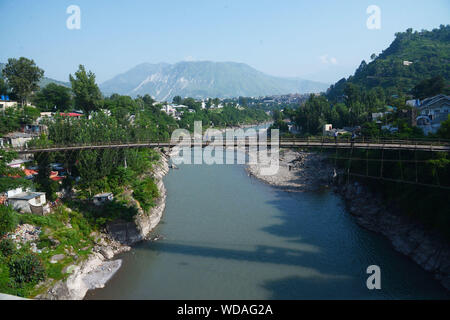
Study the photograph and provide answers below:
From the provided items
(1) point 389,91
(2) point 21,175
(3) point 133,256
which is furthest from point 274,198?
(1) point 389,91

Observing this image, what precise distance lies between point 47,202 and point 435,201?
13.7 metres

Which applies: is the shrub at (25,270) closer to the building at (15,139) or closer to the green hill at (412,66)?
the building at (15,139)

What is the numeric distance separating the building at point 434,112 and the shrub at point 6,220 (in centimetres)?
1921

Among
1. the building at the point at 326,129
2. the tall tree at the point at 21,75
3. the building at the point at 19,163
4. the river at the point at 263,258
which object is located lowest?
the river at the point at 263,258

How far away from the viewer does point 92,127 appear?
14.2m

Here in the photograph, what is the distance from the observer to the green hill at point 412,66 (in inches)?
1789

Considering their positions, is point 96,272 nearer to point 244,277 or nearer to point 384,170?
point 244,277

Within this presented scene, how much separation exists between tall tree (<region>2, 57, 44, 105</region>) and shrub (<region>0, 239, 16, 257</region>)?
1830 centimetres

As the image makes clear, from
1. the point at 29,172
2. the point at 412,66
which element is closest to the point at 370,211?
the point at 29,172

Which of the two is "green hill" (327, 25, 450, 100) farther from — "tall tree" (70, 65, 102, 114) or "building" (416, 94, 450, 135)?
"tall tree" (70, 65, 102, 114)

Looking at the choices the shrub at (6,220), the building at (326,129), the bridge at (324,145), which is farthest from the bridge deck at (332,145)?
the building at (326,129)

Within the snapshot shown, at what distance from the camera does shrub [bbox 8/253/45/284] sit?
27.2 ft

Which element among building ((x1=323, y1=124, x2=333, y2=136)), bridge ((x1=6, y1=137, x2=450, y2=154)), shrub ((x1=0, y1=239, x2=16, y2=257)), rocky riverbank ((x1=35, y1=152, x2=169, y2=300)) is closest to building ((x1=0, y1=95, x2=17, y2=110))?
bridge ((x1=6, y1=137, x2=450, y2=154))

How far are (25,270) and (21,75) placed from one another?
20047mm
